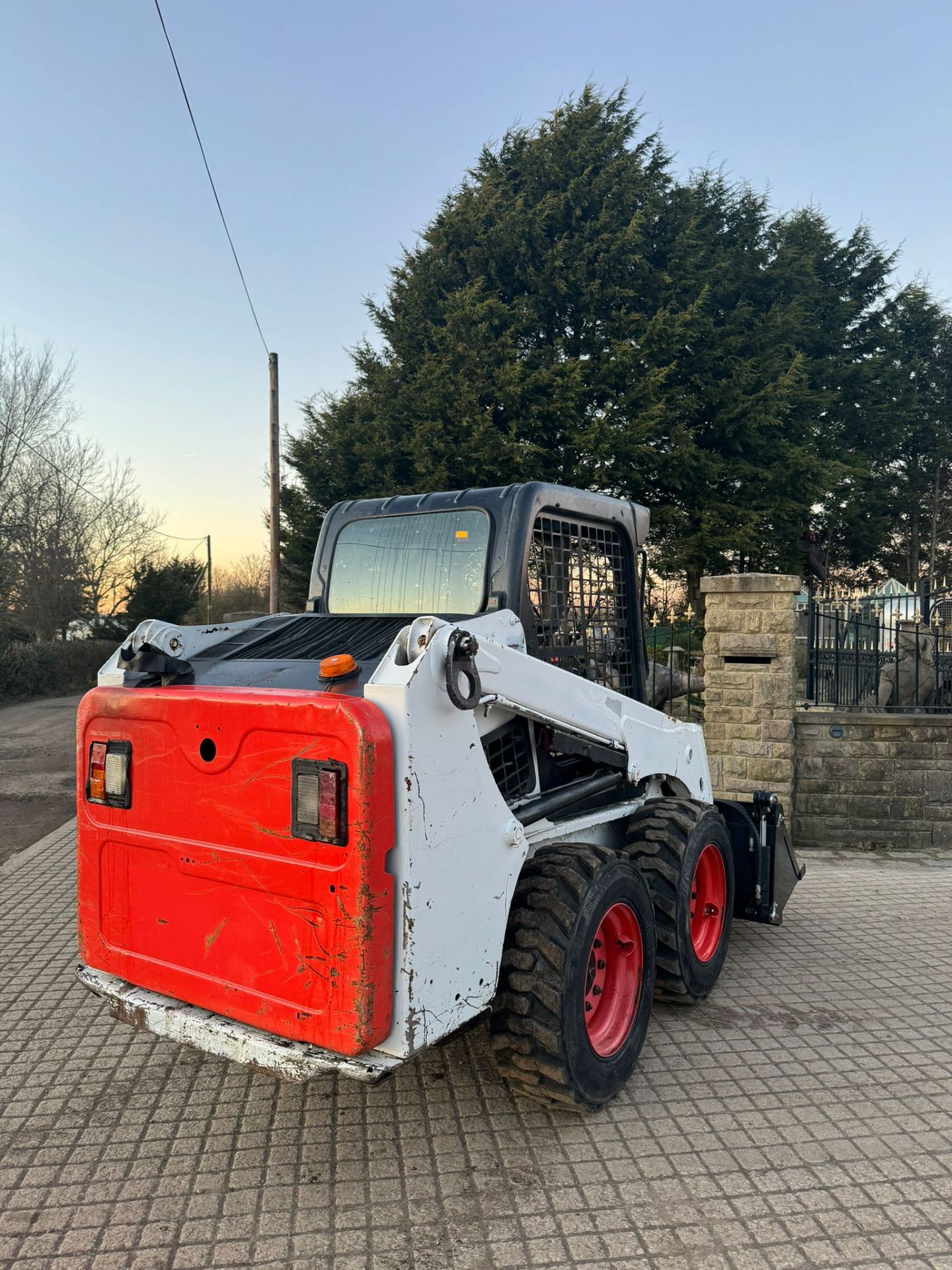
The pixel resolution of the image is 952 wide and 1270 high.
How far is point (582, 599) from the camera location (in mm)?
4117

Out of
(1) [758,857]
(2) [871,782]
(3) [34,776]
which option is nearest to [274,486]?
(3) [34,776]

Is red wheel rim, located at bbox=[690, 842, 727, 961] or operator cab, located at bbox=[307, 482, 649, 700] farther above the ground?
operator cab, located at bbox=[307, 482, 649, 700]

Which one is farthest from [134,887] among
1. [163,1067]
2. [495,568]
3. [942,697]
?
[942,697]

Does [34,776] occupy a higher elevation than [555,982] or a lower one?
lower

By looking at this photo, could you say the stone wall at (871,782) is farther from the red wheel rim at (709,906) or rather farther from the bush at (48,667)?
the bush at (48,667)

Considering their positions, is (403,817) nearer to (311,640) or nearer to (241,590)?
(311,640)

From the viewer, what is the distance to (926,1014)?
14.4ft

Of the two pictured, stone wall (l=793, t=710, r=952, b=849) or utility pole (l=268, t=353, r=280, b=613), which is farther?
utility pole (l=268, t=353, r=280, b=613)

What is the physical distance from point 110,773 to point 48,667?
26.2 m

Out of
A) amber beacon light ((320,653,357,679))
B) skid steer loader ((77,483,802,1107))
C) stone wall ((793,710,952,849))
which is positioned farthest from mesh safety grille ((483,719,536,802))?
stone wall ((793,710,952,849))

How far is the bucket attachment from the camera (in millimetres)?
5137

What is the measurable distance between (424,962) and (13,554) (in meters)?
29.3

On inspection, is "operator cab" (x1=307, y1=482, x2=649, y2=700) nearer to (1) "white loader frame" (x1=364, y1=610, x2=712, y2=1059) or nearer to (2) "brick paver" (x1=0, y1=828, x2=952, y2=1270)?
(1) "white loader frame" (x1=364, y1=610, x2=712, y2=1059)

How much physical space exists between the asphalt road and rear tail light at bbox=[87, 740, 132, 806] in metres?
5.14
